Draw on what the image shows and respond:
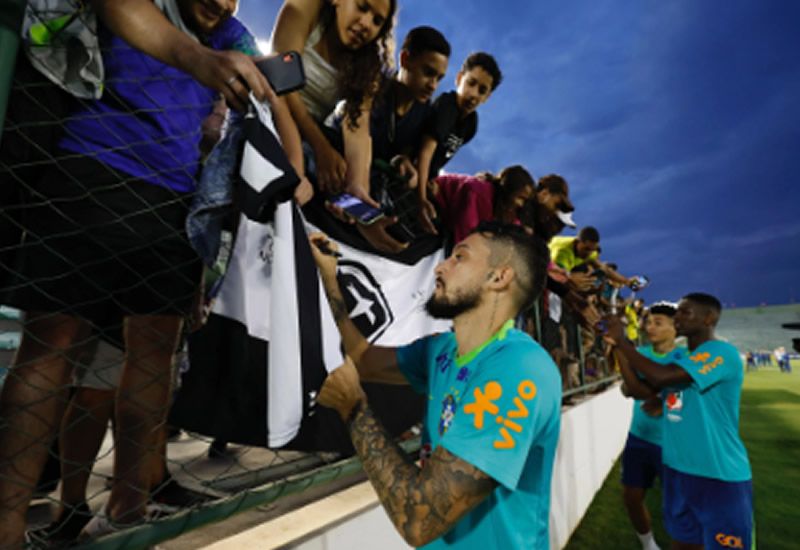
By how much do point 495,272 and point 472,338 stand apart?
9.2 inches

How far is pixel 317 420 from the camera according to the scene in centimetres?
136

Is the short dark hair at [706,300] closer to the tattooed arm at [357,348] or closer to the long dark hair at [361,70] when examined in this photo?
the tattooed arm at [357,348]

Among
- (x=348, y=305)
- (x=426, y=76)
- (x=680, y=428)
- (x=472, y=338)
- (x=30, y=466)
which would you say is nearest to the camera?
(x=30, y=466)

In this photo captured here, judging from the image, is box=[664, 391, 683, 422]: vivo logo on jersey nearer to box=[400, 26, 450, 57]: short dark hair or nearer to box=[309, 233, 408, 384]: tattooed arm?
box=[309, 233, 408, 384]: tattooed arm

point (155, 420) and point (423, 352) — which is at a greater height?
point (423, 352)

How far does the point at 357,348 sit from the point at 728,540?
2.63 meters

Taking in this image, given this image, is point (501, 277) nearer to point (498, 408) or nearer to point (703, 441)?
point (498, 408)

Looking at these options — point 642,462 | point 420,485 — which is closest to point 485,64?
point 420,485

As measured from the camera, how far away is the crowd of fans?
912 mm

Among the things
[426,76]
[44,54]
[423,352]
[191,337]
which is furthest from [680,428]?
[44,54]

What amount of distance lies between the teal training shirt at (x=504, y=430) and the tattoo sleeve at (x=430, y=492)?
1.3 inches

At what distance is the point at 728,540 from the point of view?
2.50 metres

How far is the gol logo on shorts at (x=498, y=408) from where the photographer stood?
968mm

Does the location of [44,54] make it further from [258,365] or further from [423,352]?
[423,352]
